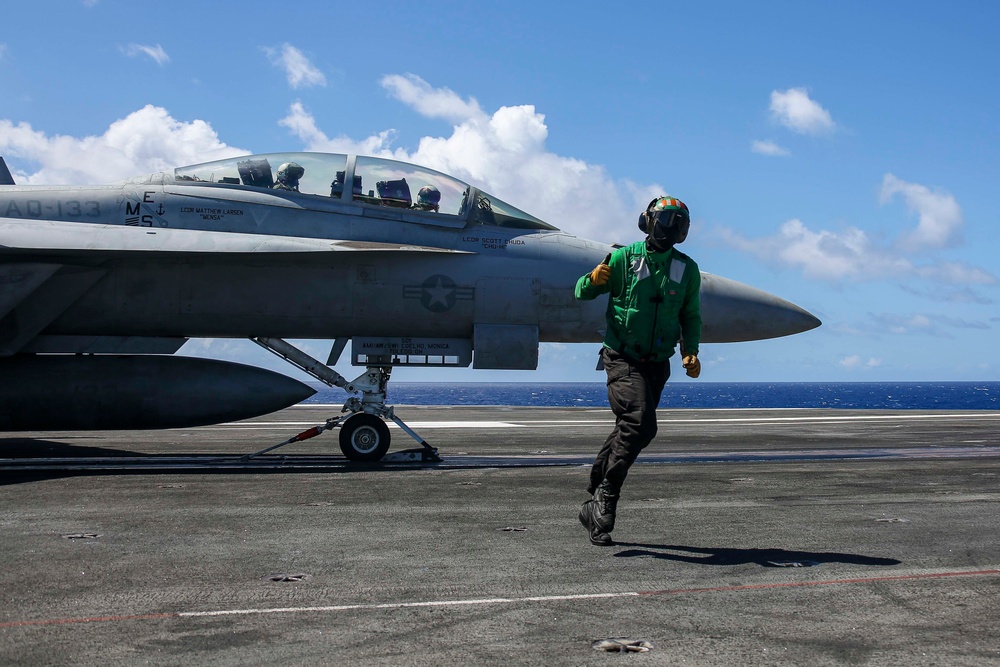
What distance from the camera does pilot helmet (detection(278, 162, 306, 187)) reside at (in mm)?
12867

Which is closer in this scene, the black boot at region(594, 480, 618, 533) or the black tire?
the black boot at region(594, 480, 618, 533)

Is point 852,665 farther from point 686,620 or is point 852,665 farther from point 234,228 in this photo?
point 234,228

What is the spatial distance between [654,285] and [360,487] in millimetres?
4142

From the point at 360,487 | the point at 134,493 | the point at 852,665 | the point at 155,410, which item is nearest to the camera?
the point at 852,665

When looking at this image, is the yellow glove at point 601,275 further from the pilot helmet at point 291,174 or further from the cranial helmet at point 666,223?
the pilot helmet at point 291,174

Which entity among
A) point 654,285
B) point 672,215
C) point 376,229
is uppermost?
point 376,229

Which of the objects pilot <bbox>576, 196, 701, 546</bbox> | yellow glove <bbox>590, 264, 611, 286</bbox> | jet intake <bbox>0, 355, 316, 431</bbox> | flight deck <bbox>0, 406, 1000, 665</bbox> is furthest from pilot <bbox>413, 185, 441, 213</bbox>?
yellow glove <bbox>590, 264, 611, 286</bbox>

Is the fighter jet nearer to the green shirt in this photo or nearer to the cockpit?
the cockpit

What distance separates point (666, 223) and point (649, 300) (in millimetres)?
585

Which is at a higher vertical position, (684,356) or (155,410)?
(684,356)

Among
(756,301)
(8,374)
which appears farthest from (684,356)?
(8,374)

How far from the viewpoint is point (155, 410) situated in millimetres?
12055

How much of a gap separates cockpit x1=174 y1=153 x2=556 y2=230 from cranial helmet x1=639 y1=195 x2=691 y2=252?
21.8 ft

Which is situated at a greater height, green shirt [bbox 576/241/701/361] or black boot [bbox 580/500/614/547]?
green shirt [bbox 576/241/701/361]
